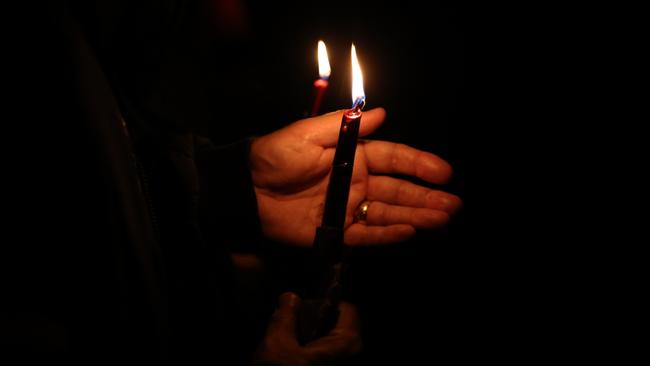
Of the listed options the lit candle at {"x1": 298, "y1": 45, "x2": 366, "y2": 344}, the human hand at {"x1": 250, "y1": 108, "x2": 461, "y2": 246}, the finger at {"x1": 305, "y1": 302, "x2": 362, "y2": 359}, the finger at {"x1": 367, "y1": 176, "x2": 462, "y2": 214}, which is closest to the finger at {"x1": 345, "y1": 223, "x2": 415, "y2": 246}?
the human hand at {"x1": 250, "y1": 108, "x2": 461, "y2": 246}

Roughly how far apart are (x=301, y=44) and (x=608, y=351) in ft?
7.14

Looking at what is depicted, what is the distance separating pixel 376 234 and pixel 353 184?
26 centimetres

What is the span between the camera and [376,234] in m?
1.52

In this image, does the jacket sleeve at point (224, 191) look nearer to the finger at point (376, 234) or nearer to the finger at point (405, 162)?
the finger at point (376, 234)

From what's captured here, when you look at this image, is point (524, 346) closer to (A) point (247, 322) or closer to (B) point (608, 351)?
(B) point (608, 351)

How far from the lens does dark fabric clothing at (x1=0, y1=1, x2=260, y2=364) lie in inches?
27.8

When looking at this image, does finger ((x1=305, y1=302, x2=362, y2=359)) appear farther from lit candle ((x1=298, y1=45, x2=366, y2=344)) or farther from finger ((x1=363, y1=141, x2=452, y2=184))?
finger ((x1=363, y1=141, x2=452, y2=184))

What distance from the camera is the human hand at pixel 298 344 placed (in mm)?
1052

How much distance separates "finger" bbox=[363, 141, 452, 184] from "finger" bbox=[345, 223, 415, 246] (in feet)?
0.77

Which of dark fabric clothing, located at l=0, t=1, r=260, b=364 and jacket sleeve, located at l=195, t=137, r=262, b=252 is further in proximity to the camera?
jacket sleeve, located at l=195, t=137, r=262, b=252

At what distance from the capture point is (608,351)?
1402 millimetres

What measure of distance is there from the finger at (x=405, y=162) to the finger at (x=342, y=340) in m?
0.63

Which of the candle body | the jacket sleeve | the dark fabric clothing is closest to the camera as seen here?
the dark fabric clothing

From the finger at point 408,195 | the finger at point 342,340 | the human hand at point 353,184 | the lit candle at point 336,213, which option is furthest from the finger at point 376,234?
the lit candle at point 336,213
